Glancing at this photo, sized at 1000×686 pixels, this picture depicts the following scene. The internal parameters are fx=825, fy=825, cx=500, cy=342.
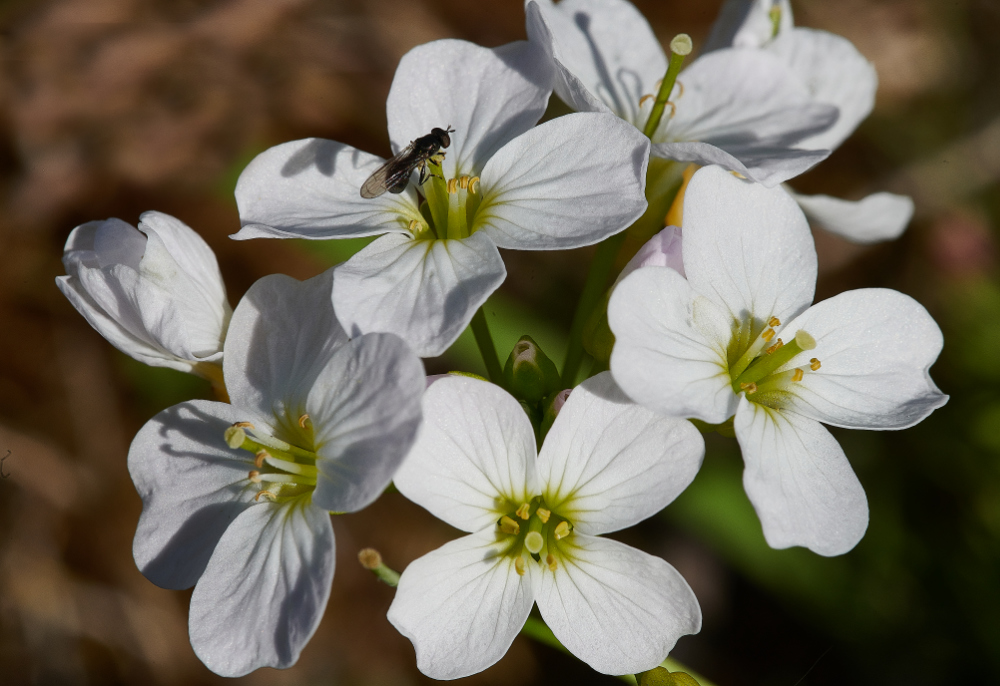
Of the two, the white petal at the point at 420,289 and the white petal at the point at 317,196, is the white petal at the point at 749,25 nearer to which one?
the white petal at the point at 317,196

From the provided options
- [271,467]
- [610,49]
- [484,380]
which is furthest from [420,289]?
[610,49]

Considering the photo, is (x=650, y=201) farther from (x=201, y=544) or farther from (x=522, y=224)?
(x=201, y=544)

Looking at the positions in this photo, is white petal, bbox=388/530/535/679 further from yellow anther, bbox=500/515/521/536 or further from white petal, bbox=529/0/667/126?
white petal, bbox=529/0/667/126

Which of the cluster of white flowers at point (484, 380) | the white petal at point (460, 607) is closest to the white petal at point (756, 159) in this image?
the cluster of white flowers at point (484, 380)

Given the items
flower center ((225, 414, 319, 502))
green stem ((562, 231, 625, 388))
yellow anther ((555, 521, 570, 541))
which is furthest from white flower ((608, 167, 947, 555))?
flower center ((225, 414, 319, 502))

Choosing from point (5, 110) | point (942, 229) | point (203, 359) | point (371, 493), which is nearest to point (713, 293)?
point (371, 493)

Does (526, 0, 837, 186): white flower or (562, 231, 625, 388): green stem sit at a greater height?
(526, 0, 837, 186): white flower
